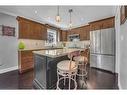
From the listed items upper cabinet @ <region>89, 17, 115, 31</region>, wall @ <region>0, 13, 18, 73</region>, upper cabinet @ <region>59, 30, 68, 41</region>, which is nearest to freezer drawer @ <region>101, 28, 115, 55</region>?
upper cabinet @ <region>89, 17, 115, 31</region>

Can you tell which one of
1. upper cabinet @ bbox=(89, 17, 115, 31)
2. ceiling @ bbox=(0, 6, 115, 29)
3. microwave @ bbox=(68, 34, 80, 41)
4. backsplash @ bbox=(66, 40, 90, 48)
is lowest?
backsplash @ bbox=(66, 40, 90, 48)

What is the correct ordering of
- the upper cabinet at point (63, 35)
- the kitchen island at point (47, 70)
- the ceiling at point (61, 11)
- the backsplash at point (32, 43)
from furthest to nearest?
the upper cabinet at point (63, 35), the backsplash at point (32, 43), the ceiling at point (61, 11), the kitchen island at point (47, 70)

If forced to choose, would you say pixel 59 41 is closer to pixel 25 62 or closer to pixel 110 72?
pixel 25 62

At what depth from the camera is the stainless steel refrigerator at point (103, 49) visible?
4250mm

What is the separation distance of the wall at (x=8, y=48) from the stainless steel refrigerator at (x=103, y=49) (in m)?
3.60

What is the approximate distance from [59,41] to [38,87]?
5.25 meters

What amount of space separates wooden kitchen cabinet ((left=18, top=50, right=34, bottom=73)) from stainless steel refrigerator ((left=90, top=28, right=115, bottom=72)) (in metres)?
2.93

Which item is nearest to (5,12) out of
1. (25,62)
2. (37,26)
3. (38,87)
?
(37,26)

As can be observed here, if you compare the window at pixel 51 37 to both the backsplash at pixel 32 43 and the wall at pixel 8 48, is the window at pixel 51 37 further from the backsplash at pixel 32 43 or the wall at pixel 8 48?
the wall at pixel 8 48

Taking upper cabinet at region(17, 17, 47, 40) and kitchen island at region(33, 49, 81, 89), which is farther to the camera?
upper cabinet at region(17, 17, 47, 40)

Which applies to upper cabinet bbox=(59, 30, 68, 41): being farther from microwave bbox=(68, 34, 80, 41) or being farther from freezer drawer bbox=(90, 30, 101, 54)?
freezer drawer bbox=(90, 30, 101, 54)

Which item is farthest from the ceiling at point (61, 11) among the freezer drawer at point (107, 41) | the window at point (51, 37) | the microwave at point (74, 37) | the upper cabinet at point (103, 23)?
the window at point (51, 37)

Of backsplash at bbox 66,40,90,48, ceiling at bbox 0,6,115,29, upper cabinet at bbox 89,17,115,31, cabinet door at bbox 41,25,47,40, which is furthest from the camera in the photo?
backsplash at bbox 66,40,90,48

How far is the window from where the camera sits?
6.82 metres
